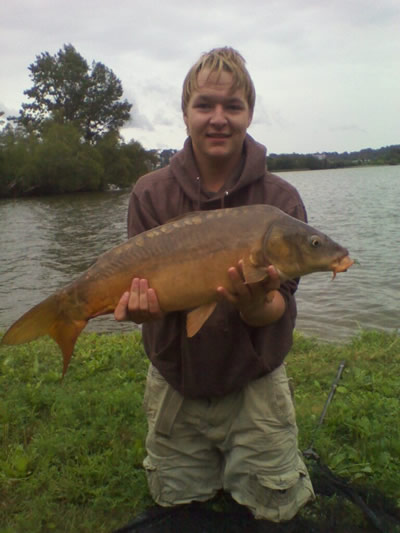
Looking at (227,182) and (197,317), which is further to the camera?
(227,182)

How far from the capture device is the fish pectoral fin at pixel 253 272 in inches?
88.8

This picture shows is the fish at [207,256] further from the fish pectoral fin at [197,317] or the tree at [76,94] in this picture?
the tree at [76,94]

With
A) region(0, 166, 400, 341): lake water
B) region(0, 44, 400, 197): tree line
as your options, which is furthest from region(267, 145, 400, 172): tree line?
region(0, 166, 400, 341): lake water

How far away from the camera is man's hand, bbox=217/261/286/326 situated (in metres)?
2.27

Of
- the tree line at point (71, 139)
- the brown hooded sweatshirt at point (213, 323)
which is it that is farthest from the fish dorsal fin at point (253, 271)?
the tree line at point (71, 139)

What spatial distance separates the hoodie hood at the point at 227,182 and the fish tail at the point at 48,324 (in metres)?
0.82

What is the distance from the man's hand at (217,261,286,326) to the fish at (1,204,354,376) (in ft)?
0.11

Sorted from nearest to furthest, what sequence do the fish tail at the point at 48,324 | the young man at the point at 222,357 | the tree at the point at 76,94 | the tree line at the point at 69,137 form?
the fish tail at the point at 48,324, the young man at the point at 222,357, the tree line at the point at 69,137, the tree at the point at 76,94

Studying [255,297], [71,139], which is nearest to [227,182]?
[255,297]

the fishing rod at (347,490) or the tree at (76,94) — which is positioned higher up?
the tree at (76,94)

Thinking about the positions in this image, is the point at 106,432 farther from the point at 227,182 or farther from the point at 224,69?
the point at 224,69

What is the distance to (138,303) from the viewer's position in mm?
2324

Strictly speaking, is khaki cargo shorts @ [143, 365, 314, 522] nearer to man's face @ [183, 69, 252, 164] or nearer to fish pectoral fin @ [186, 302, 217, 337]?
fish pectoral fin @ [186, 302, 217, 337]

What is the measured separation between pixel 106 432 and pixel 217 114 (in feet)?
6.59
